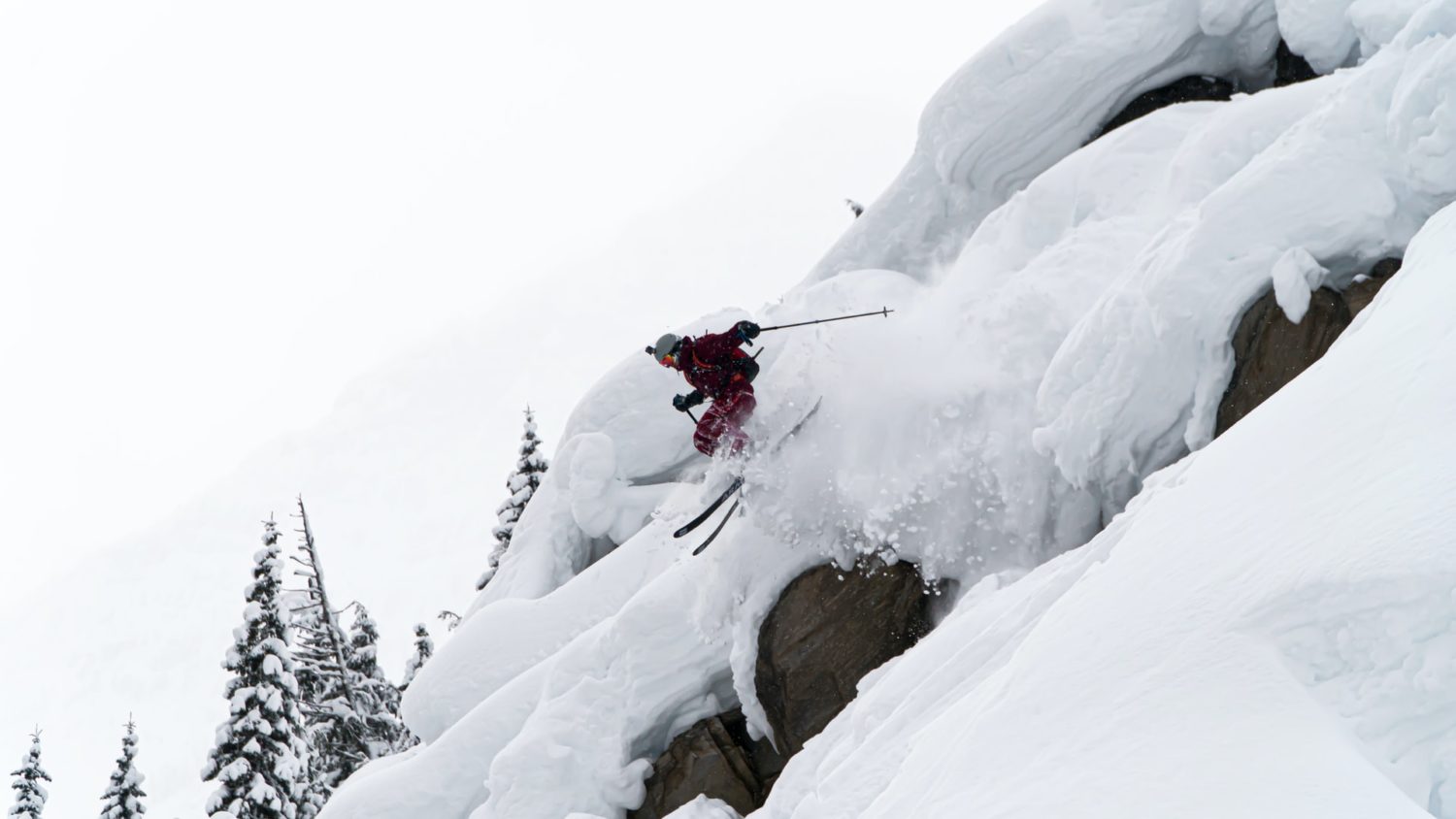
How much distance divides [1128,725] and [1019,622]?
2.72m

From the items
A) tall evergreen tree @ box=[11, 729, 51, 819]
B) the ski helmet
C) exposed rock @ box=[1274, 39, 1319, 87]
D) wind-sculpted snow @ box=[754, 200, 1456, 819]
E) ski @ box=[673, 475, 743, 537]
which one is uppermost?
tall evergreen tree @ box=[11, 729, 51, 819]

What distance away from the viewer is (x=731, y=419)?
42.7 feet

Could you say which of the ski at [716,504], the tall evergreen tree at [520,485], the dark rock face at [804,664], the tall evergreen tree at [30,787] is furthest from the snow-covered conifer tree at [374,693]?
the dark rock face at [804,664]

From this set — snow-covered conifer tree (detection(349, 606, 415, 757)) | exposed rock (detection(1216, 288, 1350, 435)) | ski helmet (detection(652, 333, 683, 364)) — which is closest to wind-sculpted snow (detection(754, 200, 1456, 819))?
exposed rock (detection(1216, 288, 1350, 435))

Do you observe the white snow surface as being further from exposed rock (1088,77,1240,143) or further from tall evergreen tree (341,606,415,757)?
tall evergreen tree (341,606,415,757)

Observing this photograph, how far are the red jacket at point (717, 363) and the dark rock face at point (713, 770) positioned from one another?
13.1 ft

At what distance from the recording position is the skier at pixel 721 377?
42.5 ft

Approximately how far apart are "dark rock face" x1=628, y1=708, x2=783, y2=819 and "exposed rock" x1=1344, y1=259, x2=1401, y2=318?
720cm

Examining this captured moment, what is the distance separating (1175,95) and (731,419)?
8.94 meters

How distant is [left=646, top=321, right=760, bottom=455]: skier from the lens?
12969mm

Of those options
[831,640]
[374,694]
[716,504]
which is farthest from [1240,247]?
[374,694]

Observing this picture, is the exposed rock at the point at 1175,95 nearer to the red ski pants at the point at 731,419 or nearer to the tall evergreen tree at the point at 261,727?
the red ski pants at the point at 731,419

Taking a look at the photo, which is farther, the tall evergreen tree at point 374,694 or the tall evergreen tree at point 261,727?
the tall evergreen tree at point 374,694

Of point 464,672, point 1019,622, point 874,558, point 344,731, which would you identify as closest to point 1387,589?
point 1019,622
